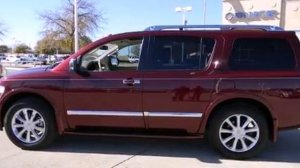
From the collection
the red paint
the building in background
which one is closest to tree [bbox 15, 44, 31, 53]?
the building in background

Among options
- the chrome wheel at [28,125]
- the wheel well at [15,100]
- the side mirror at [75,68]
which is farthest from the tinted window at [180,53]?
the chrome wheel at [28,125]

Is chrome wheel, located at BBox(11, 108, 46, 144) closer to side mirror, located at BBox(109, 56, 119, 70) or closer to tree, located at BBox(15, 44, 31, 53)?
side mirror, located at BBox(109, 56, 119, 70)

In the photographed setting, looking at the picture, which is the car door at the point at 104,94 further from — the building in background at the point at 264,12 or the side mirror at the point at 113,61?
the building in background at the point at 264,12

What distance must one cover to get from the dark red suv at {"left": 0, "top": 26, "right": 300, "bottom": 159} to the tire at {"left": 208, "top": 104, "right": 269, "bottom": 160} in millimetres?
13

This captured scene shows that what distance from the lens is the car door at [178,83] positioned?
5.62 metres

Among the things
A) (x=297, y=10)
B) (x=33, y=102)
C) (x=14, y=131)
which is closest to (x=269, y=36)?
(x=33, y=102)

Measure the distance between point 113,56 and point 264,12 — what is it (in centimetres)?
2595

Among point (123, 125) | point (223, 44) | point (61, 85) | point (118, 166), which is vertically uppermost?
point (223, 44)

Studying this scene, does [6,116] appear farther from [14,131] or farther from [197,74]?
[197,74]

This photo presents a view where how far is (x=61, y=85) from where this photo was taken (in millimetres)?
5898

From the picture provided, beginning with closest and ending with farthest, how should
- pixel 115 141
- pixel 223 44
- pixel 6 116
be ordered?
pixel 223 44 < pixel 6 116 < pixel 115 141

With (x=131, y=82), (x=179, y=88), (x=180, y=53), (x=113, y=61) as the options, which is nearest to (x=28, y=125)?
(x=113, y=61)

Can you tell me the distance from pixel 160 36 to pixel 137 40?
1.10ft

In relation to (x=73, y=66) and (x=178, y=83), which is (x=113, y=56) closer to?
(x=73, y=66)
